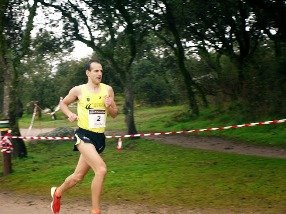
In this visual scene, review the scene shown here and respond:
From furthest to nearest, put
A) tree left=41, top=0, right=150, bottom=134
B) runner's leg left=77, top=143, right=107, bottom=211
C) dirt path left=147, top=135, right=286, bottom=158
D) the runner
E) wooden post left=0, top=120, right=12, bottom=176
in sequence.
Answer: tree left=41, top=0, right=150, bottom=134 < dirt path left=147, top=135, right=286, bottom=158 < wooden post left=0, top=120, right=12, bottom=176 < the runner < runner's leg left=77, top=143, right=107, bottom=211

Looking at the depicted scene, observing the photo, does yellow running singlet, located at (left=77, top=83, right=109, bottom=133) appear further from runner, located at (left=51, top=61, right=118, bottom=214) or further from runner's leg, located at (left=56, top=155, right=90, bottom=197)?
runner's leg, located at (left=56, top=155, right=90, bottom=197)

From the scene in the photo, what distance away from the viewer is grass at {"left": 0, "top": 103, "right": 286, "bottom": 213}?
7551 millimetres

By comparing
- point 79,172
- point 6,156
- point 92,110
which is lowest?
point 6,156

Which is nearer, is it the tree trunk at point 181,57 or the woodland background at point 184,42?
the woodland background at point 184,42

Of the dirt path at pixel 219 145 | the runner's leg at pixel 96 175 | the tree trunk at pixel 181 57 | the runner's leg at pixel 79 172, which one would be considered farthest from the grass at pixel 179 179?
the tree trunk at pixel 181 57

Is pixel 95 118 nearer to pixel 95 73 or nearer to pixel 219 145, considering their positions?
pixel 95 73

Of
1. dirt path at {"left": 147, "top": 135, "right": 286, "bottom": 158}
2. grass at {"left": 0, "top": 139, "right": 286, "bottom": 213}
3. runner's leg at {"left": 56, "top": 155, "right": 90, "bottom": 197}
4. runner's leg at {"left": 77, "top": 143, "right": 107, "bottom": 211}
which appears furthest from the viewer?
dirt path at {"left": 147, "top": 135, "right": 286, "bottom": 158}

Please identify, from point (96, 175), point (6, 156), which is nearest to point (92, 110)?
point (96, 175)

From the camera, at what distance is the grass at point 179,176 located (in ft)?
24.8

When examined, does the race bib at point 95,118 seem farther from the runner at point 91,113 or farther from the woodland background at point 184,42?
the woodland background at point 184,42

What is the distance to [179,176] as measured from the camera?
31.1 ft

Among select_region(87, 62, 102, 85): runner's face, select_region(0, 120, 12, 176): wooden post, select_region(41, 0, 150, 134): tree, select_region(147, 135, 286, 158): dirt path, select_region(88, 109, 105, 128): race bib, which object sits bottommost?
select_region(147, 135, 286, 158): dirt path

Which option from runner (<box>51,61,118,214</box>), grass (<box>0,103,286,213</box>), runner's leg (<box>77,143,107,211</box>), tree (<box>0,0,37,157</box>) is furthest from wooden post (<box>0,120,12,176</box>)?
runner's leg (<box>77,143,107,211</box>)

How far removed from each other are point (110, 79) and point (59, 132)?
18323 millimetres
